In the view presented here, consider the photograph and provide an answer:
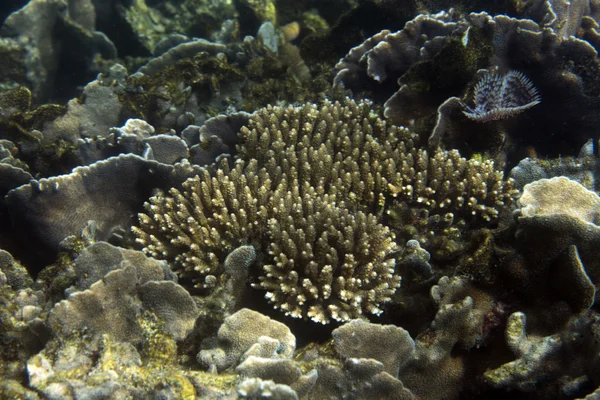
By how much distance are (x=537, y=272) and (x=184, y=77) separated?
4.56 meters

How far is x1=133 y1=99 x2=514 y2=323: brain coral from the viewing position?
2.98 metres

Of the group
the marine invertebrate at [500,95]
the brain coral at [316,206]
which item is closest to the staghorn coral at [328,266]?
the brain coral at [316,206]

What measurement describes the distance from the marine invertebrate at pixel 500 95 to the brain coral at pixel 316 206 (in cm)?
52

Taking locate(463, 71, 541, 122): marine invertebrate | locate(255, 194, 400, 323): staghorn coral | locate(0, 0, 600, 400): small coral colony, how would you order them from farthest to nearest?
locate(463, 71, 541, 122): marine invertebrate < locate(255, 194, 400, 323): staghorn coral < locate(0, 0, 600, 400): small coral colony

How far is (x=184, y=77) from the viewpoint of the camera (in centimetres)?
536

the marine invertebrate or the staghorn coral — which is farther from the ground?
the marine invertebrate

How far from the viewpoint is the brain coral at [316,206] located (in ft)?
9.78

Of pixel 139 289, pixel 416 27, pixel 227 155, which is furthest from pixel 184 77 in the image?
pixel 139 289

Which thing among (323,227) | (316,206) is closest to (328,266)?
(323,227)

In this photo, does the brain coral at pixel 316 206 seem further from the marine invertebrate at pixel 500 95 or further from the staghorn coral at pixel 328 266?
the marine invertebrate at pixel 500 95

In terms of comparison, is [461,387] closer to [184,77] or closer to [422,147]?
[422,147]

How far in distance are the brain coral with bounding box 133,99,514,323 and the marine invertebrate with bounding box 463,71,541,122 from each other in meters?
0.52

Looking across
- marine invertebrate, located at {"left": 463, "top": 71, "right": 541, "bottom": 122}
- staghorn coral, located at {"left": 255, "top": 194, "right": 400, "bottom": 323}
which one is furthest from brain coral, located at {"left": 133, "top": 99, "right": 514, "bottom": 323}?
marine invertebrate, located at {"left": 463, "top": 71, "right": 541, "bottom": 122}

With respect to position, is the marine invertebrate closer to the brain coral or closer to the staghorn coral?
the brain coral
